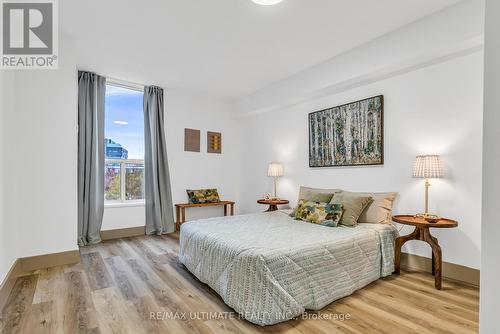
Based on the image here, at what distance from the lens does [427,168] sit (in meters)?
2.63

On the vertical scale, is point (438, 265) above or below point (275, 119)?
below

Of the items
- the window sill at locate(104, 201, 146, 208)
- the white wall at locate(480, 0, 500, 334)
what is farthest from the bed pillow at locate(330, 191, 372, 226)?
the window sill at locate(104, 201, 146, 208)

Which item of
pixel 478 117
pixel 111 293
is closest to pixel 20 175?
pixel 111 293

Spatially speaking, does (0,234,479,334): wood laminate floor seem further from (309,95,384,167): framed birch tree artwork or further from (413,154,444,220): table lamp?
(309,95,384,167): framed birch tree artwork

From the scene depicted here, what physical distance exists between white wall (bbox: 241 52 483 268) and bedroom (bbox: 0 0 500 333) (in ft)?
0.05

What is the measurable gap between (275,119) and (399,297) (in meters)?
3.43

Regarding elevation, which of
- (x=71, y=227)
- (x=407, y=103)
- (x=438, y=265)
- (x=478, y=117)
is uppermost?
(x=407, y=103)

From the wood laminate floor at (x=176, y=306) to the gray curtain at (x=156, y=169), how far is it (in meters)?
1.65

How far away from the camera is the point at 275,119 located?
490cm

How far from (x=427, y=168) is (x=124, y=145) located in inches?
175

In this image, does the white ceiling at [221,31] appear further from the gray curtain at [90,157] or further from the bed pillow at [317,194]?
the bed pillow at [317,194]

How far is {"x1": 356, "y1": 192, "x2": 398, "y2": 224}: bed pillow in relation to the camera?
9.86 ft

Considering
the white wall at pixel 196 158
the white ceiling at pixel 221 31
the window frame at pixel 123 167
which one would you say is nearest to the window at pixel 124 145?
the window frame at pixel 123 167

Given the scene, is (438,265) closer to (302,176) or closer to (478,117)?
(478,117)
